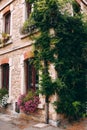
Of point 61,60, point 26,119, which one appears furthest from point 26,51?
point 26,119

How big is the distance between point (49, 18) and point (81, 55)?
1930 mm

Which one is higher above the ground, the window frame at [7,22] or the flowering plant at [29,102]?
the window frame at [7,22]

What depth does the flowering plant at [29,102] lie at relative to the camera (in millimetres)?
9504

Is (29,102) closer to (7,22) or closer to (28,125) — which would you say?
(28,125)

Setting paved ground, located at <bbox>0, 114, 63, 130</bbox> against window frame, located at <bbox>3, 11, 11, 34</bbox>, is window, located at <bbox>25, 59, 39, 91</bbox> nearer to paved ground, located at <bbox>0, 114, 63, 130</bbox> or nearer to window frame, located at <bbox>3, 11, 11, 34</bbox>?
paved ground, located at <bbox>0, 114, 63, 130</bbox>

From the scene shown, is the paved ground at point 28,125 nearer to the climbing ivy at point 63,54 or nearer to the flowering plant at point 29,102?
the climbing ivy at point 63,54

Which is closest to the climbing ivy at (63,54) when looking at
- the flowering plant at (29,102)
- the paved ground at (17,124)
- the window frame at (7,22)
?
the flowering plant at (29,102)

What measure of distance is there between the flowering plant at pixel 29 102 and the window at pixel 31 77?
0.56 m

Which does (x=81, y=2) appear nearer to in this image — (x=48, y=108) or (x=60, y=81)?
(x=60, y=81)

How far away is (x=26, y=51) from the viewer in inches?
417

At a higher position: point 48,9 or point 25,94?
point 48,9

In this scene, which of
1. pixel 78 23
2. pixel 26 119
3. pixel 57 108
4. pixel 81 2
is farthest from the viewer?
pixel 81 2

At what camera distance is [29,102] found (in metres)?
9.57

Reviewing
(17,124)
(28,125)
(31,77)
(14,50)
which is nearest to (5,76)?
(14,50)
